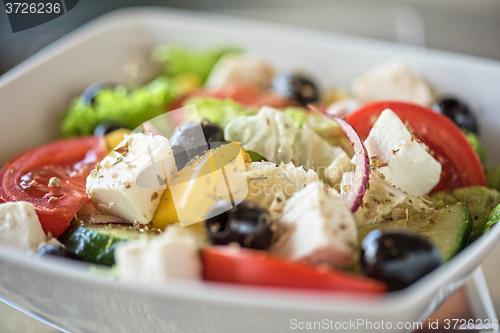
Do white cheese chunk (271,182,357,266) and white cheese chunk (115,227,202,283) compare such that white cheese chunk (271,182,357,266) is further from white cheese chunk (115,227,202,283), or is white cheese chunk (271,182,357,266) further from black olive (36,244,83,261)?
black olive (36,244,83,261)

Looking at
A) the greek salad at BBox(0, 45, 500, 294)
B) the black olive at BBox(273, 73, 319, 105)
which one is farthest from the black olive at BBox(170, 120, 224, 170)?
the black olive at BBox(273, 73, 319, 105)

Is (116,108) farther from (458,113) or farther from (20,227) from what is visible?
(458,113)

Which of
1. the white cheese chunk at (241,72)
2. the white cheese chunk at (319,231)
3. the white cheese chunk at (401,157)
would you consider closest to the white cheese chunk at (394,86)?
the white cheese chunk at (241,72)

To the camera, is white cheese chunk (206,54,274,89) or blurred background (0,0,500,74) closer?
white cheese chunk (206,54,274,89)

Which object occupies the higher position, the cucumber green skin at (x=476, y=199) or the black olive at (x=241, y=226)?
the black olive at (x=241, y=226)

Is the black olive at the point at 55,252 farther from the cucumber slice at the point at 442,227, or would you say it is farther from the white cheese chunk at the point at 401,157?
the white cheese chunk at the point at 401,157

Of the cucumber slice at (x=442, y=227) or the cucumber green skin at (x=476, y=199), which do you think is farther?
the cucumber green skin at (x=476, y=199)
